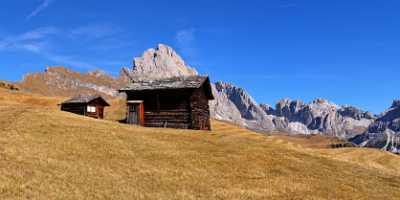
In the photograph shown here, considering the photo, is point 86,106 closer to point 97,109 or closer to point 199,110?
point 97,109

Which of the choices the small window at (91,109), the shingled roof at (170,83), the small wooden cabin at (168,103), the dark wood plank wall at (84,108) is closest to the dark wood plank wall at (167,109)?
the small wooden cabin at (168,103)

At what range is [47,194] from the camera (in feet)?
66.9

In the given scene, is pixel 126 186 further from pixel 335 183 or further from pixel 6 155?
pixel 335 183

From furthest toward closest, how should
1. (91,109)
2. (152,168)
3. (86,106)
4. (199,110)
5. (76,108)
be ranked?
1. (76,108)
2. (91,109)
3. (86,106)
4. (199,110)
5. (152,168)

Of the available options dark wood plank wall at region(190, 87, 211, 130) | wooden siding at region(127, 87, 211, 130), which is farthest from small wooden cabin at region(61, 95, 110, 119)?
dark wood plank wall at region(190, 87, 211, 130)

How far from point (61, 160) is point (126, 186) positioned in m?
5.72

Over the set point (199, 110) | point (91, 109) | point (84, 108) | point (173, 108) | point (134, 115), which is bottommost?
point (134, 115)

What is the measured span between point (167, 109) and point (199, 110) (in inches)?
160

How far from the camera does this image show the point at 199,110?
53.5 meters

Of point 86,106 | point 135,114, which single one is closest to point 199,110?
point 135,114

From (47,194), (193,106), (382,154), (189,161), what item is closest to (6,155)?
(47,194)

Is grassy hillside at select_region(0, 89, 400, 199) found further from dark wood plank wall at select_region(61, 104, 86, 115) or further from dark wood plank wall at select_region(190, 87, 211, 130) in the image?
dark wood plank wall at select_region(61, 104, 86, 115)

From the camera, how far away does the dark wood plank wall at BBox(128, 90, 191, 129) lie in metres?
51.3

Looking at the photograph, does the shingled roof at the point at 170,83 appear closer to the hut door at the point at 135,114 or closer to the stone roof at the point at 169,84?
the stone roof at the point at 169,84
